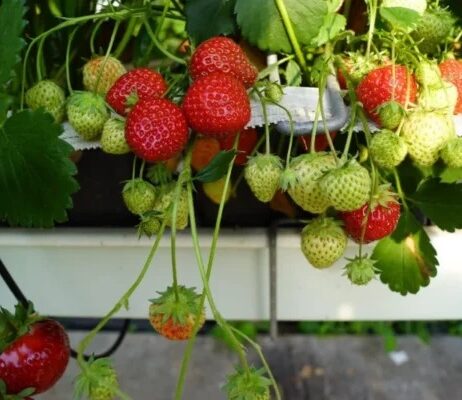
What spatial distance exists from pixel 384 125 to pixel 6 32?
33 cm

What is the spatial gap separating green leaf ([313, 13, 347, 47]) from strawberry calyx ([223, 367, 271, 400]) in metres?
0.30

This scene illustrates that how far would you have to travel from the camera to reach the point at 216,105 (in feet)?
1.52

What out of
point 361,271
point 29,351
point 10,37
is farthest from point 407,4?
point 29,351

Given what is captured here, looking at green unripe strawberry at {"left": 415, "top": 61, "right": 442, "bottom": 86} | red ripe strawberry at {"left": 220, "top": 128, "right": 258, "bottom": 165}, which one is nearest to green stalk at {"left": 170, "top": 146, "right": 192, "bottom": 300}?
red ripe strawberry at {"left": 220, "top": 128, "right": 258, "bottom": 165}

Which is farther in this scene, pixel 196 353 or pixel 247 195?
pixel 196 353

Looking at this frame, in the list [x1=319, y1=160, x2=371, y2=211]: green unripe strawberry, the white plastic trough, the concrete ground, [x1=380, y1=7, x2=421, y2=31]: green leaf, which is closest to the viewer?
[x1=319, y1=160, x2=371, y2=211]: green unripe strawberry

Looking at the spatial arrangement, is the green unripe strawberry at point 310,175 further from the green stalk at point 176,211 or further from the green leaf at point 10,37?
the green leaf at point 10,37

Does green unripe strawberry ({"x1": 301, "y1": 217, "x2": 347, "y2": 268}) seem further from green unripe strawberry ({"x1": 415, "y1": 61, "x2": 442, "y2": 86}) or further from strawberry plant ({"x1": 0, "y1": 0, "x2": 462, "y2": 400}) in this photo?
green unripe strawberry ({"x1": 415, "y1": 61, "x2": 442, "y2": 86})

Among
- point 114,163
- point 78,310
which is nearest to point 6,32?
point 114,163

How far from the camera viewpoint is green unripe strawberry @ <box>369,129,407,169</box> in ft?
1.62

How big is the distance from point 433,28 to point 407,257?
0.75ft

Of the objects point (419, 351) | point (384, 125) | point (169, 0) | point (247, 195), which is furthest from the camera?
point (419, 351)

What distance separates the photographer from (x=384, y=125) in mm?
515

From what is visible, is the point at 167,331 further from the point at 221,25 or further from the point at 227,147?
the point at 221,25
